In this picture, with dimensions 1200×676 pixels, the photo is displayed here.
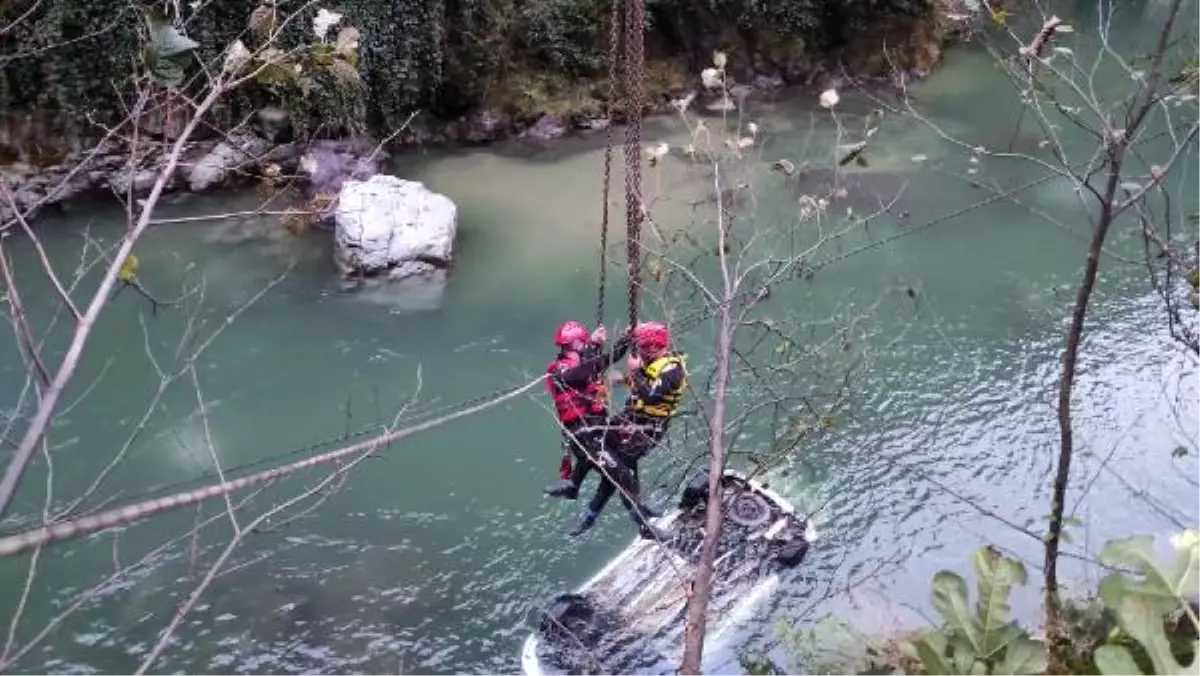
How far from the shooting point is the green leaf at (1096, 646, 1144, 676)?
92.4 inches

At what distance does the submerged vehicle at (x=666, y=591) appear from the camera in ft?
21.4

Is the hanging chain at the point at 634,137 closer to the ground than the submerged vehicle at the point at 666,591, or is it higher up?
higher up

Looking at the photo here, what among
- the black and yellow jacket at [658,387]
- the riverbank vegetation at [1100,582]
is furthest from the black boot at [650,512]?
the riverbank vegetation at [1100,582]

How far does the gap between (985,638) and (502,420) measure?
22.1ft

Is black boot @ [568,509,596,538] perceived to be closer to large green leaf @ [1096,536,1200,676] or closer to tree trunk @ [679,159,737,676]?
tree trunk @ [679,159,737,676]

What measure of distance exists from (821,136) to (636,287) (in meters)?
8.90

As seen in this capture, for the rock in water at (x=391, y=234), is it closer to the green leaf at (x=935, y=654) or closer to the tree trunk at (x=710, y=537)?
the tree trunk at (x=710, y=537)

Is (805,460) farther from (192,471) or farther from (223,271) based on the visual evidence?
(223,271)

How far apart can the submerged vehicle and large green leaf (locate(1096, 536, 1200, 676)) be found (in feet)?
11.9

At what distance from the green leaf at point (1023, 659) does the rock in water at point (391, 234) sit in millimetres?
9268

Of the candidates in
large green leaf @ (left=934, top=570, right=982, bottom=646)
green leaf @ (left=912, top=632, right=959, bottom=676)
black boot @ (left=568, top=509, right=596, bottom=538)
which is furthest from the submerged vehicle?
green leaf @ (left=912, top=632, right=959, bottom=676)

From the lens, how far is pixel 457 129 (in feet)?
47.5

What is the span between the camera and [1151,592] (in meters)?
2.42

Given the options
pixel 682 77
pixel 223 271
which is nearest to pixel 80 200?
pixel 223 271
